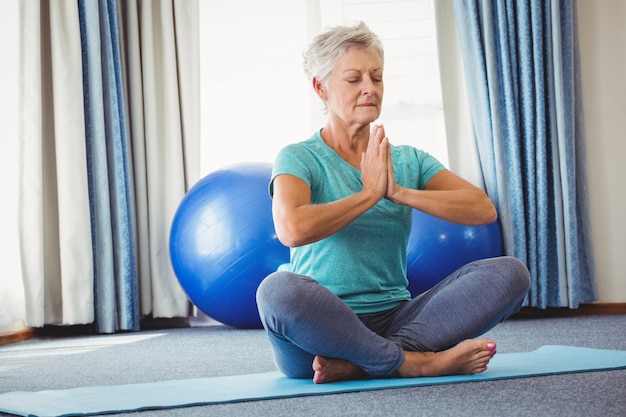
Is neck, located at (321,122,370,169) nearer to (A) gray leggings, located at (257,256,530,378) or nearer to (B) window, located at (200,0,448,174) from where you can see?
(A) gray leggings, located at (257,256,530,378)

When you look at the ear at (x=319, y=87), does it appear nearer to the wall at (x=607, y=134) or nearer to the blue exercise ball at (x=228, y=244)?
the blue exercise ball at (x=228, y=244)

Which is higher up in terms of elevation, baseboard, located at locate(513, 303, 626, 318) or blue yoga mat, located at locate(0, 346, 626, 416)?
blue yoga mat, located at locate(0, 346, 626, 416)

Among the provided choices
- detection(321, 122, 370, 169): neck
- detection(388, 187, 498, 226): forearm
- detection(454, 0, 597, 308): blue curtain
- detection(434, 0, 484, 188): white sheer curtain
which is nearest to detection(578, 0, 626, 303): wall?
detection(454, 0, 597, 308): blue curtain

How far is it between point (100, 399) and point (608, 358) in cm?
131

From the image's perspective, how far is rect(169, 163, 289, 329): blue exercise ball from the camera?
3.32 m

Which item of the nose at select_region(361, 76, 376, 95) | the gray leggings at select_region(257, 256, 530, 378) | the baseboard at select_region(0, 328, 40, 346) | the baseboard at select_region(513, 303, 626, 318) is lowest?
the baseboard at select_region(513, 303, 626, 318)

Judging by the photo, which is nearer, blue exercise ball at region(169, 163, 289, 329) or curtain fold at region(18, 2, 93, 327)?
blue exercise ball at region(169, 163, 289, 329)

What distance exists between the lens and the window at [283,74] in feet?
13.6

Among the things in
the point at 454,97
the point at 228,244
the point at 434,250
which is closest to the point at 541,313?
the point at 434,250

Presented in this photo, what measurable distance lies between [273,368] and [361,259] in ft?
1.80

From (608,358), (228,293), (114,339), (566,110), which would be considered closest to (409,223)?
(608,358)

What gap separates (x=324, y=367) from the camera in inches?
73.9

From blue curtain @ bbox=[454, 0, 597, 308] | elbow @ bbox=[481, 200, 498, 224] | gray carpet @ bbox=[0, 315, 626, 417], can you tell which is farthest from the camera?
blue curtain @ bbox=[454, 0, 597, 308]

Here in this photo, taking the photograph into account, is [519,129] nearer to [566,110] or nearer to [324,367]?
[566,110]
